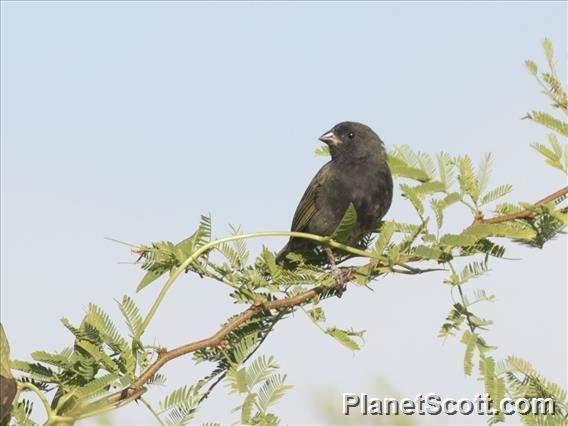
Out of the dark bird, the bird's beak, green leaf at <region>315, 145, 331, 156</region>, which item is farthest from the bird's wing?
green leaf at <region>315, 145, 331, 156</region>

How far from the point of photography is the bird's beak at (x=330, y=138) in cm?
637

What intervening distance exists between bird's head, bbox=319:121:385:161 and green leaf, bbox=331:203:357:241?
3694 millimetres

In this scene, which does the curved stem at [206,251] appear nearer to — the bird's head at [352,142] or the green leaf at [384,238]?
the green leaf at [384,238]

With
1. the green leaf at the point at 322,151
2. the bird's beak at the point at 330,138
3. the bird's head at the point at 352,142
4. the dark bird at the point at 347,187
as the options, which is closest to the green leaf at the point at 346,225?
the green leaf at the point at 322,151

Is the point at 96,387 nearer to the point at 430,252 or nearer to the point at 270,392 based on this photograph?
the point at 270,392

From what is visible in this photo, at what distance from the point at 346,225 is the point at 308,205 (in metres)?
3.60

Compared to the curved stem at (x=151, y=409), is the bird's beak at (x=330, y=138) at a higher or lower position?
higher

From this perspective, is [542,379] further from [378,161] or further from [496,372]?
[378,161]

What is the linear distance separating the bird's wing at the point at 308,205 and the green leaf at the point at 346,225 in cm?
348

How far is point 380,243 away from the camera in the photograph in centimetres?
236

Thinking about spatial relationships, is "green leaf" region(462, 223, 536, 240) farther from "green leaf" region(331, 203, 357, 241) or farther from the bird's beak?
the bird's beak

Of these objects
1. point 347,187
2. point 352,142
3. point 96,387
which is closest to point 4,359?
point 96,387

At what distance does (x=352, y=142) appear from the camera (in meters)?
6.32

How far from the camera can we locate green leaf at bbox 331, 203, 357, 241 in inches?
90.3
